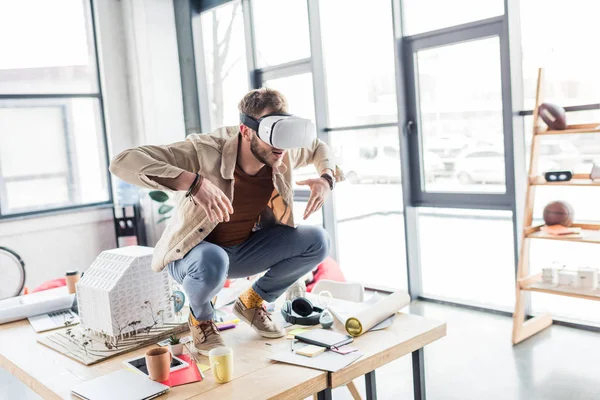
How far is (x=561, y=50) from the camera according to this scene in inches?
139

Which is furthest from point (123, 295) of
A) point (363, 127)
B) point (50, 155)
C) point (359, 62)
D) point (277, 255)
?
point (50, 155)

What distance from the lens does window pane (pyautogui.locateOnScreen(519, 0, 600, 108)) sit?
11.2ft

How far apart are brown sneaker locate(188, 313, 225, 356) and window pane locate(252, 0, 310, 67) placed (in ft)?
10.7

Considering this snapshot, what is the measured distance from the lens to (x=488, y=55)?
381 centimetres

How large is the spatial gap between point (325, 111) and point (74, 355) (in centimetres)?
Result: 318

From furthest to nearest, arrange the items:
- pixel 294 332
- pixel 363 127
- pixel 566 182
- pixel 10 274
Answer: pixel 10 274, pixel 363 127, pixel 566 182, pixel 294 332

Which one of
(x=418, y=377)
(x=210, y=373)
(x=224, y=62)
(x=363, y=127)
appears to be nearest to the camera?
(x=210, y=373)

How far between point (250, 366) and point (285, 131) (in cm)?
80

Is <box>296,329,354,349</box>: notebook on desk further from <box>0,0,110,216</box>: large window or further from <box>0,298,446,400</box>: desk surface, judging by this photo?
<box>0,0,110,216</box>: large window

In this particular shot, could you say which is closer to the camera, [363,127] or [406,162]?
[406,162]

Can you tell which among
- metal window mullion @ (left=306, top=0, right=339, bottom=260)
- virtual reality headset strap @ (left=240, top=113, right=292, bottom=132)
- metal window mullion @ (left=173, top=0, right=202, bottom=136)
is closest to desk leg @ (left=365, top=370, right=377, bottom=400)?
virtual reality headset strap @ (left=240, top=113, right=292, bottom=132)

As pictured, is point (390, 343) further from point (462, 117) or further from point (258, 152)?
point (462, 117)

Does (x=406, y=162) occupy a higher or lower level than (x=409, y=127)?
lower

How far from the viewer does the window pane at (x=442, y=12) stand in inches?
147
